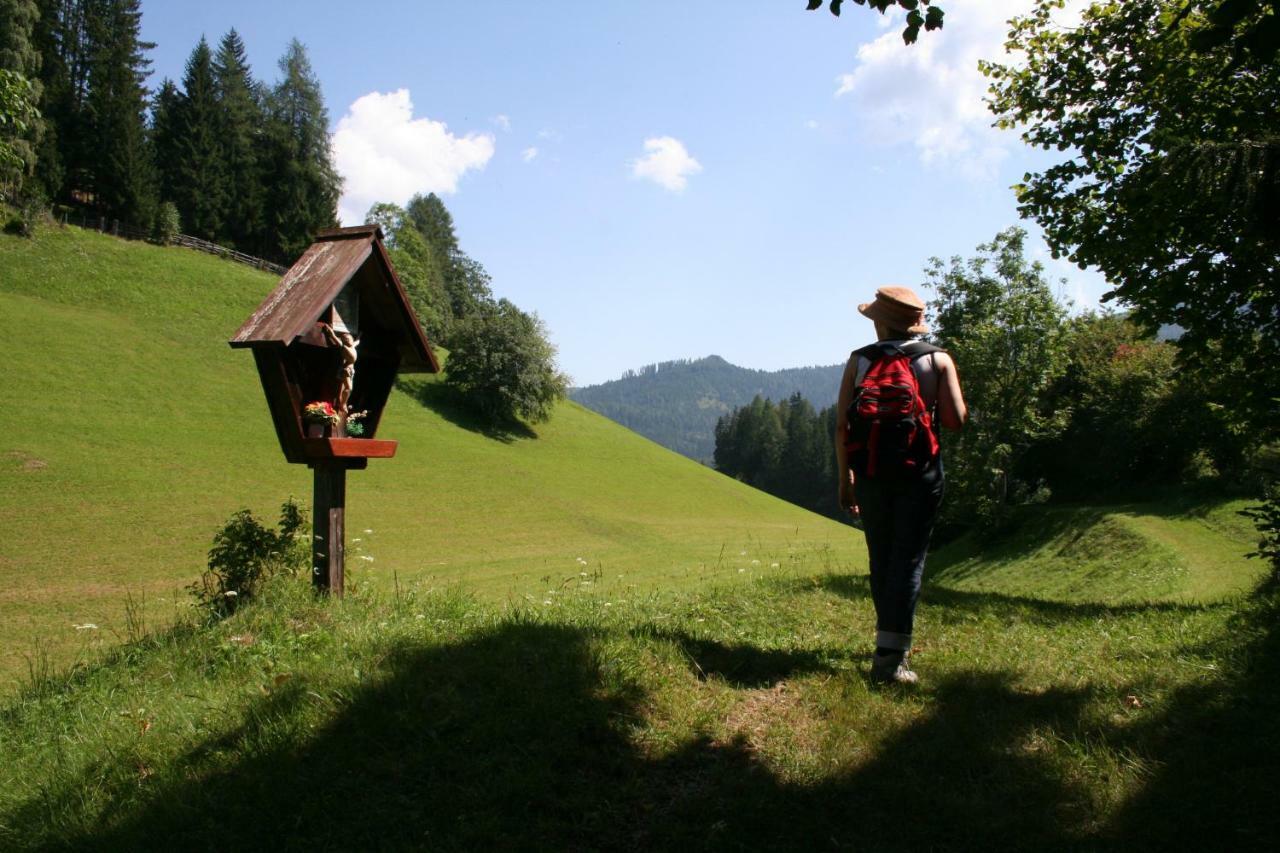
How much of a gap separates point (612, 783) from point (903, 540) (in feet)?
7.42

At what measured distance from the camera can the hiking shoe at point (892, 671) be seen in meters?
4.61

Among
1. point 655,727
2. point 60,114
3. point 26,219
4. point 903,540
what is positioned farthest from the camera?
point 60,114

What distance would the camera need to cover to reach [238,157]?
210ft

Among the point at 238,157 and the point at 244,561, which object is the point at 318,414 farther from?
the point at 238,157

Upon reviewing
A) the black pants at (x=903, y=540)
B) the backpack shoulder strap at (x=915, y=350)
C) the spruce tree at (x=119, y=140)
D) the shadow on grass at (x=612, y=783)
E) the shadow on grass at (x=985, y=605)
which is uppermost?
the spruce tree at (x=119, y=140)

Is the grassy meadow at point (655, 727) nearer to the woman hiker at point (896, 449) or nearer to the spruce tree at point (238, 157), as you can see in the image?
the woman hiker at point (896, 449)

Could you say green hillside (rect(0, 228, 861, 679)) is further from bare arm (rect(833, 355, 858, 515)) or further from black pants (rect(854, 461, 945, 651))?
black pants (rect(854, 461, 945, 651))

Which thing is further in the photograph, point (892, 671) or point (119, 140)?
point (119, 140)

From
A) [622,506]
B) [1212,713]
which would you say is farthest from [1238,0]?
[622,506]

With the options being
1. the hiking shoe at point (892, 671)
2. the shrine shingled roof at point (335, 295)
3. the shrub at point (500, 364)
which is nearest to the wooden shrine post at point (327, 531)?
the shrine shingled roof at point (335, 295)

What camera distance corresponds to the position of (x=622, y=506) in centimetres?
4172

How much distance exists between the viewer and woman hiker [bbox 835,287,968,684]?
4535 mm

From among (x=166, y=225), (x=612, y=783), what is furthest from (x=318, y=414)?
(x=166, y=225)

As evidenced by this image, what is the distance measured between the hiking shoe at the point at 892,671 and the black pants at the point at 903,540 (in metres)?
0.07
